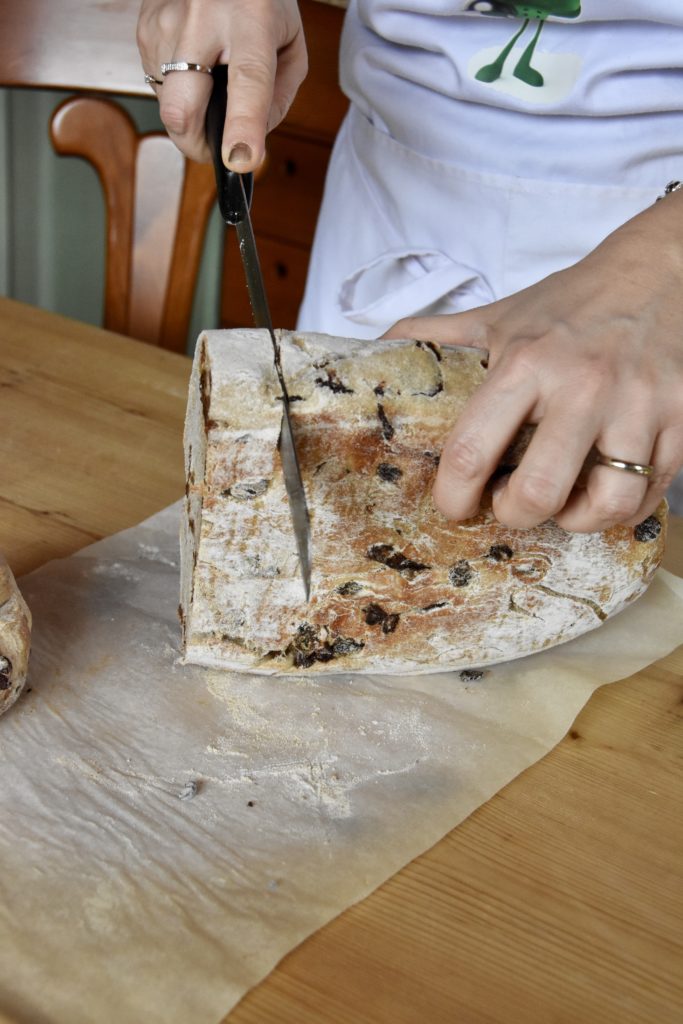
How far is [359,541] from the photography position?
0.85 metres

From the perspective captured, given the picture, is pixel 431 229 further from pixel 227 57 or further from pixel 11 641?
pixel 11 641

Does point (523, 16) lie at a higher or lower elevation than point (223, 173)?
higher

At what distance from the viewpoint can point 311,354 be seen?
81cm

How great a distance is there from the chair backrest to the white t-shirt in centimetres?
46

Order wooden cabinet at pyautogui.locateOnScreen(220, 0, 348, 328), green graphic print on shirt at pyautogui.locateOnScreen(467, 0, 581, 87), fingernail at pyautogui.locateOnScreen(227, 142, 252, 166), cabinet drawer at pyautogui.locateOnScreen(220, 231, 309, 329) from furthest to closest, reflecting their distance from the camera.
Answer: cabinet drawer at pyautogui.locateOnScreen(220, 231, 309, 329) < wooden cabinet at pyautogui.locateOnScreen(220, 0, 348, 328) < green graphic print on shirt at pyautogui.locateOnScreen(467, 0, 581, 87) < fingernail at pyautogui.locateOnScreen(227, 142, 252, 166)

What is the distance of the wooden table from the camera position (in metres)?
0.63

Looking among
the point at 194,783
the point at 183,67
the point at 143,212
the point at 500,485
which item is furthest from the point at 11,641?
the point at 143,212

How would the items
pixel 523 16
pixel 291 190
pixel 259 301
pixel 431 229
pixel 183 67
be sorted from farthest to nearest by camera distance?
pixel 291 190 < pixel 431 229 < pixel 523 16 < pixel 183 67 < pixel 259 301

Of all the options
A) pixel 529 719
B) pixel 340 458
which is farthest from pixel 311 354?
pixel 529 719

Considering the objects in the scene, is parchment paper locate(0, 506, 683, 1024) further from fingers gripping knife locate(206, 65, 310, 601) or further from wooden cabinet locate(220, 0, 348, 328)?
wooden cabinet locate(220, 0, 348, 328)

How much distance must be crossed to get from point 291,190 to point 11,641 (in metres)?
1.94

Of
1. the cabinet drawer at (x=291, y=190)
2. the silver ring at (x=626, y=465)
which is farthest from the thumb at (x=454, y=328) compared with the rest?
the cabinet drawer at (x=291, y=190)

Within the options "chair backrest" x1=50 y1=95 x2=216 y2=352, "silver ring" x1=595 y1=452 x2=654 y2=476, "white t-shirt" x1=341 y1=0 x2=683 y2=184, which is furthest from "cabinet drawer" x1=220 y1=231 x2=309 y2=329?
"silver ring" x1=595 y1=452 x2=654 y2=476

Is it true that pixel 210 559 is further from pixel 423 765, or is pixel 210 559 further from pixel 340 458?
pixel 423 765
